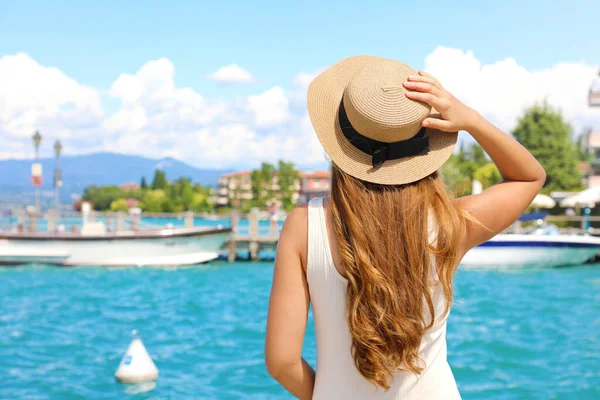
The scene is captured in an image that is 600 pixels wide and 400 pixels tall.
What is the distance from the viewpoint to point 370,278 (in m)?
1.37

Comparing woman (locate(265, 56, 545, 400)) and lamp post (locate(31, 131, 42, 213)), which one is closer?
woman (locate(265, 56, 545, 400))

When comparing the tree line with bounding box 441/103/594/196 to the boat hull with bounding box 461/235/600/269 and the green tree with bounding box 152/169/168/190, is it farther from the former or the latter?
the green tree with bounding box 152/169/168/190

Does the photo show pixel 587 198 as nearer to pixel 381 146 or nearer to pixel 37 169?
pixel 37 169

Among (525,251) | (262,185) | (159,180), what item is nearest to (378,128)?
(525,251)

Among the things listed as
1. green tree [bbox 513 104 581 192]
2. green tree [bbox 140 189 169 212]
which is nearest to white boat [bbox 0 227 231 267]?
green tree [bbox 513 104 581 192]

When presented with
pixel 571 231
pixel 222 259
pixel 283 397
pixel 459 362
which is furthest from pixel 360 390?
pixel 571 231

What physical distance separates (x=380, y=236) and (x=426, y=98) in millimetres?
313

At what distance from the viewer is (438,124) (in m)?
1.38

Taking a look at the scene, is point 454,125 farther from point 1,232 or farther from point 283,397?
point 1,232

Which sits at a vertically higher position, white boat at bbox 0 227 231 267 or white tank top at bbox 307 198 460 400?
white tank top at bbox 307 198 460 400

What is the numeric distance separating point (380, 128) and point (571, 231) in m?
28.3

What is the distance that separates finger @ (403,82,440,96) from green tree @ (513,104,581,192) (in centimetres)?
4475

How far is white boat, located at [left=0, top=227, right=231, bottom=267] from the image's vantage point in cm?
2227

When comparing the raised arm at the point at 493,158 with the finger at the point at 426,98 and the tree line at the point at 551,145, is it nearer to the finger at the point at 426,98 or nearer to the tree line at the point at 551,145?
the finger at the point at 426,98
